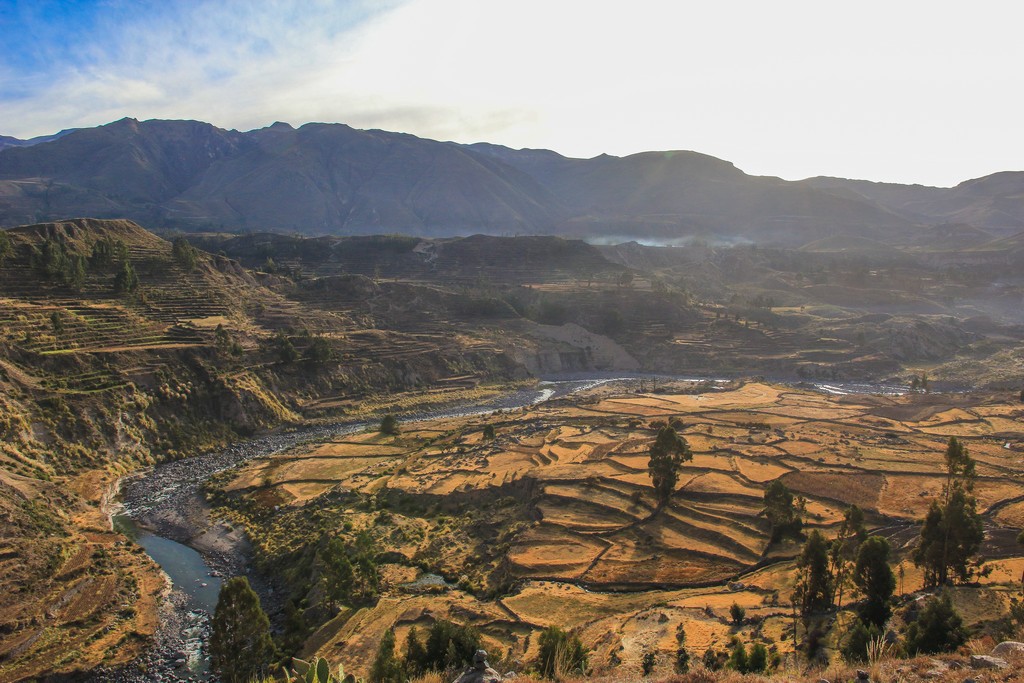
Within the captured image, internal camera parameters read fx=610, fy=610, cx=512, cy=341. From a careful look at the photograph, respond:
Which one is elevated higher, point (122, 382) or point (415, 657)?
point (122, 382)

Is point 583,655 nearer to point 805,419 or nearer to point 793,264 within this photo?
point 805,419

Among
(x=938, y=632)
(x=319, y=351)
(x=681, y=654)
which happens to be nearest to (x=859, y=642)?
(x=938, y=632)

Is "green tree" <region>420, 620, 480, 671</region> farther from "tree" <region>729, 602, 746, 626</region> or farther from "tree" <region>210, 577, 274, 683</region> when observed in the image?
"tree" <region>729, 602, 746, 626</region>

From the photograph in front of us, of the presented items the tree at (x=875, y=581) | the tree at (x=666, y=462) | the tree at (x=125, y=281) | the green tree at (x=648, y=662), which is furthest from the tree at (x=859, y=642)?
the tree at (x=125, y=281)

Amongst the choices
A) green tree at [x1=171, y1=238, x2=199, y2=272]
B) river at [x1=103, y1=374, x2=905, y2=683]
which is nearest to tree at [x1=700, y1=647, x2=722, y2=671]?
river at [x1=103, y1=374, x2=905, y2=683]

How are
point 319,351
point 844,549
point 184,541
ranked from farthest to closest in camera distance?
point 319,351, point 184,541, point 844,549

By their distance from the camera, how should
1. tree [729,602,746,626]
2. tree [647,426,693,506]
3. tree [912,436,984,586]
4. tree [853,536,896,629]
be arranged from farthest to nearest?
tree [647,426,693,506], tree [912,436,984,586], tree [729,602,746,626], tree [853,536,896,629]

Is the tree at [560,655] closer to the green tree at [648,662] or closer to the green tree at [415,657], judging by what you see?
the green tree at [648,662]

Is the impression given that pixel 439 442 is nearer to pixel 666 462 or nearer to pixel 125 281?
pixel 666 462
